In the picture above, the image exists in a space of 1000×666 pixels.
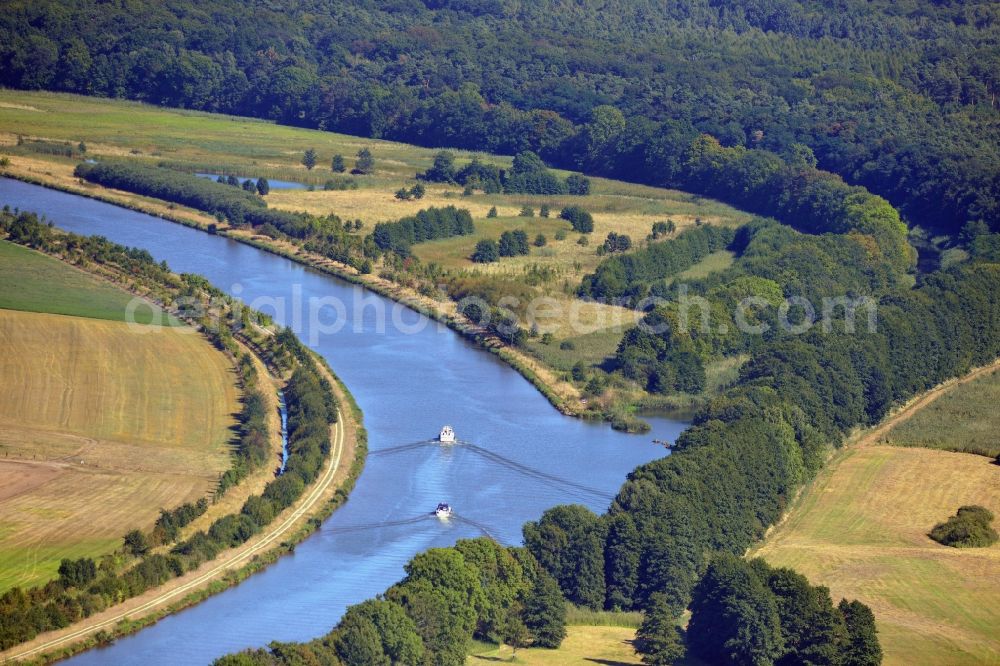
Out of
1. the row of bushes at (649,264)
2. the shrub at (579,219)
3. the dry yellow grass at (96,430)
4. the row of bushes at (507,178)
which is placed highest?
the row of bushes at (507,178)

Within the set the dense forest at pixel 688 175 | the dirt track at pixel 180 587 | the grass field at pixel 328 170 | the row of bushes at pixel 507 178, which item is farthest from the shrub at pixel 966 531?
the row of bushes at pixel 507 178

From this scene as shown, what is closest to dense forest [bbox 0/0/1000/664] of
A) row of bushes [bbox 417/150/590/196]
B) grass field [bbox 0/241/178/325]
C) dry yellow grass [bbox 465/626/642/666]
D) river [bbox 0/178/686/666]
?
row of bushes [bbox 417/150/590/196]

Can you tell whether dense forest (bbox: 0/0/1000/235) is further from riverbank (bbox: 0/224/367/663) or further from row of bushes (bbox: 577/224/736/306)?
riverbank (bbox: 0/224/367/663)

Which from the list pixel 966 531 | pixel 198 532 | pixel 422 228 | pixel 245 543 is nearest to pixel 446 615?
pixel 245 543

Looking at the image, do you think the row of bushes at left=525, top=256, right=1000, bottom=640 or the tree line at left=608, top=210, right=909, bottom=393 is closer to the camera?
the row of bushes at left=525, top=256, right=1000, bottom=640

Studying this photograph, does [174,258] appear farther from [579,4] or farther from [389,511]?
[579,4]

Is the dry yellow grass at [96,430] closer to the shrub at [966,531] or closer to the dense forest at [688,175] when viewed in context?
the dense forest at [688,175]

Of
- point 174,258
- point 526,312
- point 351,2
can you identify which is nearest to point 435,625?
point 526,312
